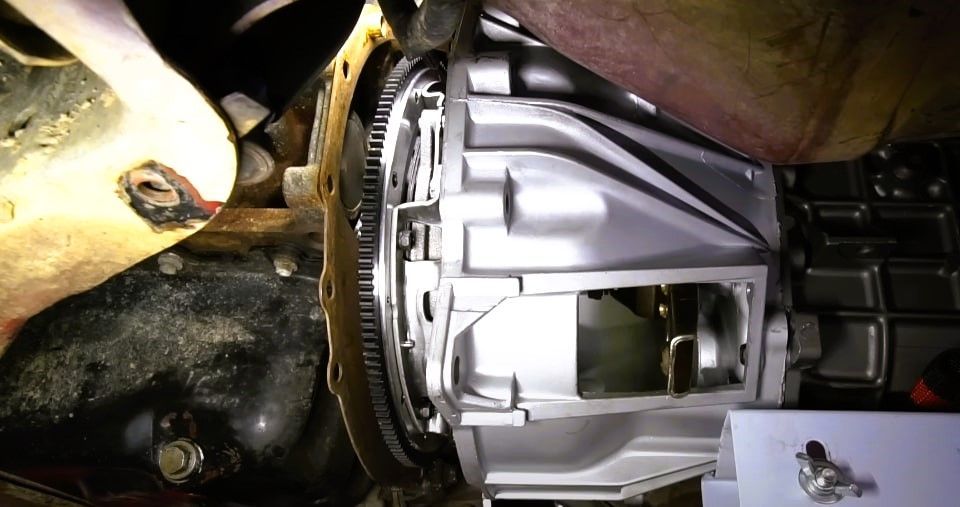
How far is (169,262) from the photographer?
1.44 meters

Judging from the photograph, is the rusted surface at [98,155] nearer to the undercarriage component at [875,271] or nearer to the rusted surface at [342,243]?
the rusted surface at [342,243]

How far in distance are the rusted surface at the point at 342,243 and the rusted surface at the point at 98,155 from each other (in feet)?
1.02

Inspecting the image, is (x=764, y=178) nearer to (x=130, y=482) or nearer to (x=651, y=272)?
(x=651, y=272)

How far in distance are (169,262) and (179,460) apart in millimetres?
413

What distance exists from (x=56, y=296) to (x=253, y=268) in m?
0.43

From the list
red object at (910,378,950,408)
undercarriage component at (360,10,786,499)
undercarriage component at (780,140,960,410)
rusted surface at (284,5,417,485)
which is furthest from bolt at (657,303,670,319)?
rusted surface at (284,5,417,485)

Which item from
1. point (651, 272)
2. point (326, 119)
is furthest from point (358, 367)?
point (651, 272)

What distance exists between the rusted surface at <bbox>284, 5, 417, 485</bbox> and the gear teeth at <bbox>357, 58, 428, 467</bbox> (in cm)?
4

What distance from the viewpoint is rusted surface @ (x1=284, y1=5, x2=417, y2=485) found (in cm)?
127

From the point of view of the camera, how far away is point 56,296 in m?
1.11

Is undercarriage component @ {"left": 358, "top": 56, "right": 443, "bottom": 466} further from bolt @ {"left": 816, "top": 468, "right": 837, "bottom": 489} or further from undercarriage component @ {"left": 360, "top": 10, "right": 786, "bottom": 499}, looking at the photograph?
bolt @ {"left": 816, "top": 468, "right": 837, "bottom": 489}

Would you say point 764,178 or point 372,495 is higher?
point 764,178

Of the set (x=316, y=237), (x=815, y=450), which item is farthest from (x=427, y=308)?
(x=815, y=450)

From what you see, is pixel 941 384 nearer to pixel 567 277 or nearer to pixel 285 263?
pixel 567 277
